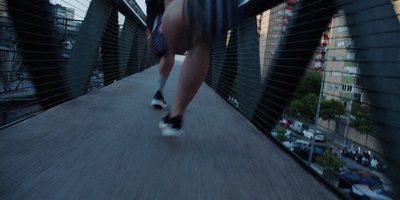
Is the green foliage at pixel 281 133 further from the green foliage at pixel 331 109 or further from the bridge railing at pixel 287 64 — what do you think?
the green foliage at pixel 331 109

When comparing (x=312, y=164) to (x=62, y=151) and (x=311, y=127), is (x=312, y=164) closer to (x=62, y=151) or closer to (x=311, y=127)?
(x=311, y=127)

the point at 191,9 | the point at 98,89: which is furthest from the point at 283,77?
the point at 98,89

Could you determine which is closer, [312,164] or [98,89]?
[312,164]

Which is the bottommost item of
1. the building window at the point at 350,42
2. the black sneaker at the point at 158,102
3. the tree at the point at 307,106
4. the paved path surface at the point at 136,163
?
the paved path surface at the point at 136,163

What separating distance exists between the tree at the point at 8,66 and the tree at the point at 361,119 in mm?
1770

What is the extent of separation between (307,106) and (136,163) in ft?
3.24

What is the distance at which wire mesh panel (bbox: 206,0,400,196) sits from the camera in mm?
1072

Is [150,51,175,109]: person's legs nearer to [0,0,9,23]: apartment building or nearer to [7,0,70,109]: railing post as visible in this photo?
[7,0,70,109]: railing post

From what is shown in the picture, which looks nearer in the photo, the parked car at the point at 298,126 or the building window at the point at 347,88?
the building window at the point at 347,88

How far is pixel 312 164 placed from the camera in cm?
148

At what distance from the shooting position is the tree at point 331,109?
4.45ft

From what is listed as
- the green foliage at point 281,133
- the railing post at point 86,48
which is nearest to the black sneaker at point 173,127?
the green foliage at point 281,133

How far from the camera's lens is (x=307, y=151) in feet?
5.08

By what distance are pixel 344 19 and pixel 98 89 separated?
295 centimetres
